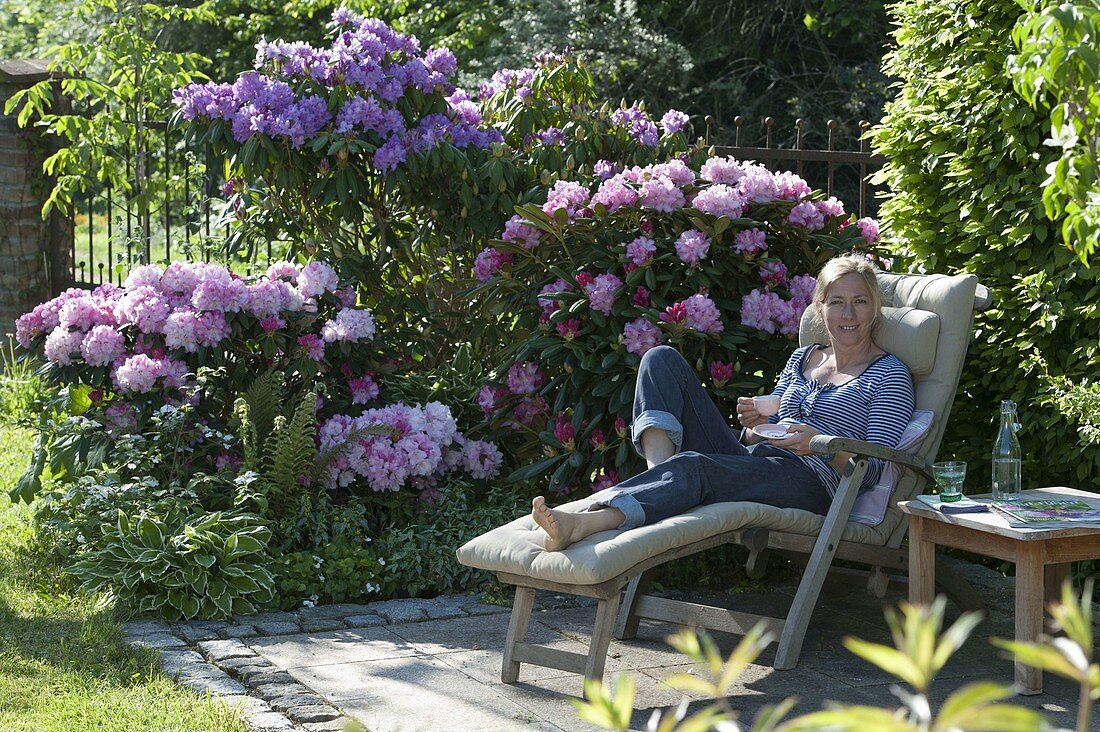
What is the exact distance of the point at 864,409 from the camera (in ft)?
13.9

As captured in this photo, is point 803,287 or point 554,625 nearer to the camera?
point 554,625

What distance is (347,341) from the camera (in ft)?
17.3

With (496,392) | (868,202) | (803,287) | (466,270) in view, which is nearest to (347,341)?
(496,392)

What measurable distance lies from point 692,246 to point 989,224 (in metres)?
1.06

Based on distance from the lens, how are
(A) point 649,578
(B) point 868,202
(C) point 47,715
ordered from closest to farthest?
(C) point 47,715
(A) point 649,578
(B) point 868,202

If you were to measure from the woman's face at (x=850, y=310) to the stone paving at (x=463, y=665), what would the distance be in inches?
32.3

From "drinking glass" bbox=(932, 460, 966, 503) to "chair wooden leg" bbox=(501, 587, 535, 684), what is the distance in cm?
122

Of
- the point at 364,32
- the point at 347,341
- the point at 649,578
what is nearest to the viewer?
the point at 649,578

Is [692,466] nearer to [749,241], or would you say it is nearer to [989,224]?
[749,241]

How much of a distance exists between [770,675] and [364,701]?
1160mm

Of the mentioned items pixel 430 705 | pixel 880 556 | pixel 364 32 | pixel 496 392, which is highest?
pixel 364 32

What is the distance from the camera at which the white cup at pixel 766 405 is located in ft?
14.4

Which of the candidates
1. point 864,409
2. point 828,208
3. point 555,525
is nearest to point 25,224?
point 828,208

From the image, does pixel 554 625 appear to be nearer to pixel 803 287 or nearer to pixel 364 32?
pixel 803 287
